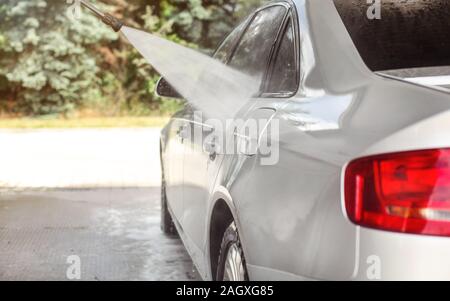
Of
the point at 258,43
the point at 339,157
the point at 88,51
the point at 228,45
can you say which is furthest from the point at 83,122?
the point at 339,157

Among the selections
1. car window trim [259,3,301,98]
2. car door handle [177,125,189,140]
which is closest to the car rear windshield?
car window trim [259,3,301,98]

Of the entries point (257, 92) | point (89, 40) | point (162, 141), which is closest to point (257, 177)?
point (257, 92)

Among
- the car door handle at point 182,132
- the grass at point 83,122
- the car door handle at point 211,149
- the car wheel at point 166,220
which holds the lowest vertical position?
the grass at point 83,122

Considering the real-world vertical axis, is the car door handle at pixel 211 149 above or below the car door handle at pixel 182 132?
above

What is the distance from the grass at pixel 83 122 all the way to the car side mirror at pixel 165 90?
15604 millimetres

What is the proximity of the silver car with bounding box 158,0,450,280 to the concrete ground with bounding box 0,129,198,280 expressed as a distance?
193 centimetres

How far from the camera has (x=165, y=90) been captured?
5.13 meters

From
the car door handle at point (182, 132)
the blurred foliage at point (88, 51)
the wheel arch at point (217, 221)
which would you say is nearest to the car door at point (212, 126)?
the wheel arch at point (217, 221)

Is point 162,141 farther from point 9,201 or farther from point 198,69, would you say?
point 9,201

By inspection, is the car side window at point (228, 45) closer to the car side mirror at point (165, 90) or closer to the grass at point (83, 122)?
the car side mirror at point (165, 90)

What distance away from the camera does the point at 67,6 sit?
2328 cm

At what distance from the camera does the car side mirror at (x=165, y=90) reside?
16.7ft

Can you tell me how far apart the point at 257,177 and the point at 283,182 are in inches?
10.1

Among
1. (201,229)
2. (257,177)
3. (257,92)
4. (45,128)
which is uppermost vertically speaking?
(257,92)
